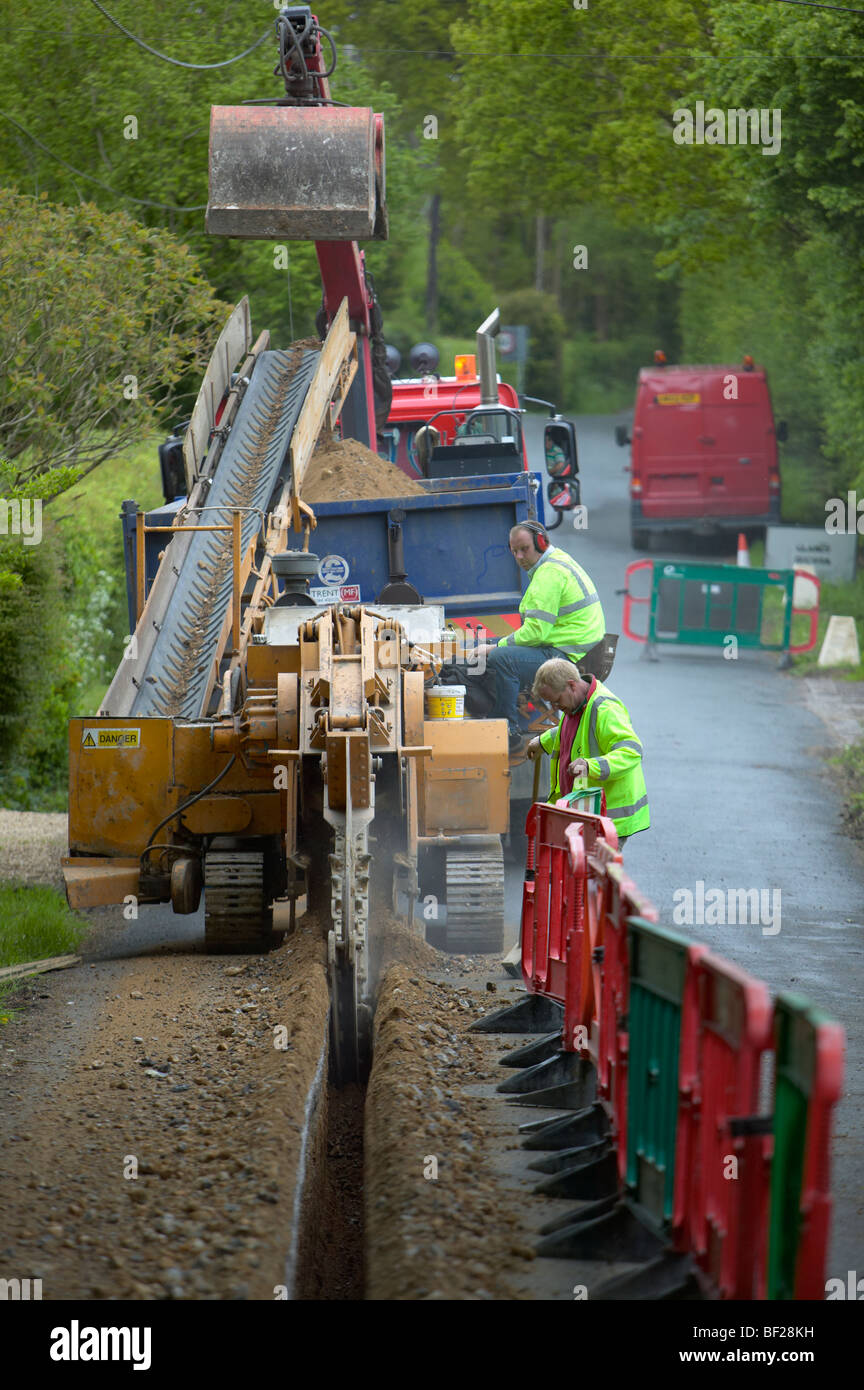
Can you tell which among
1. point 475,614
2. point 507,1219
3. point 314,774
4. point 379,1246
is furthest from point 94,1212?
point 475,614

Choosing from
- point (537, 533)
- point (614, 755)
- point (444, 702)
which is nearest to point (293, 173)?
point (537, 533)

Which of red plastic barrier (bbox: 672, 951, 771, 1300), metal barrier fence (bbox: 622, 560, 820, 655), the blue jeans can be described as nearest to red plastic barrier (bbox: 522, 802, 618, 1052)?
red plastic barrier (bbox: 672, 951, 771, 1300)

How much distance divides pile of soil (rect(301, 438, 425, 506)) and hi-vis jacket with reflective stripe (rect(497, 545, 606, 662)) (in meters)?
1.44

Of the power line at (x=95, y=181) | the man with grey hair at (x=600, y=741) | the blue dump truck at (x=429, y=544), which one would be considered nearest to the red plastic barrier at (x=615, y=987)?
the man with grey hair at (x=600, y=741)

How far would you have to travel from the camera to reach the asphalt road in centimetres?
862

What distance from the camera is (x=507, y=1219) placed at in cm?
538

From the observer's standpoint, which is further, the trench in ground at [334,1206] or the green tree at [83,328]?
the green tree at [83,328]

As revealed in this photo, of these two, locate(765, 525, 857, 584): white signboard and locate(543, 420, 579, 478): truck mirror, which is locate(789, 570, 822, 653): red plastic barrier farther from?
locate(543, 420, 579, 478): truck mirror

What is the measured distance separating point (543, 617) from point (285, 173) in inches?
138

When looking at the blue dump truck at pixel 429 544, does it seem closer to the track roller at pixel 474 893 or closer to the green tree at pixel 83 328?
the track roller at pixel 474 893

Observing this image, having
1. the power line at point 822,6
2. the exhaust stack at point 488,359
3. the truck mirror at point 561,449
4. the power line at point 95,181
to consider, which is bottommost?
the truck mirror at point 561,449

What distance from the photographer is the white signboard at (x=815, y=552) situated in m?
24.6

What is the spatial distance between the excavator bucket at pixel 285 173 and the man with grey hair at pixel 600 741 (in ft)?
15.5

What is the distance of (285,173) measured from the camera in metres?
11.2
